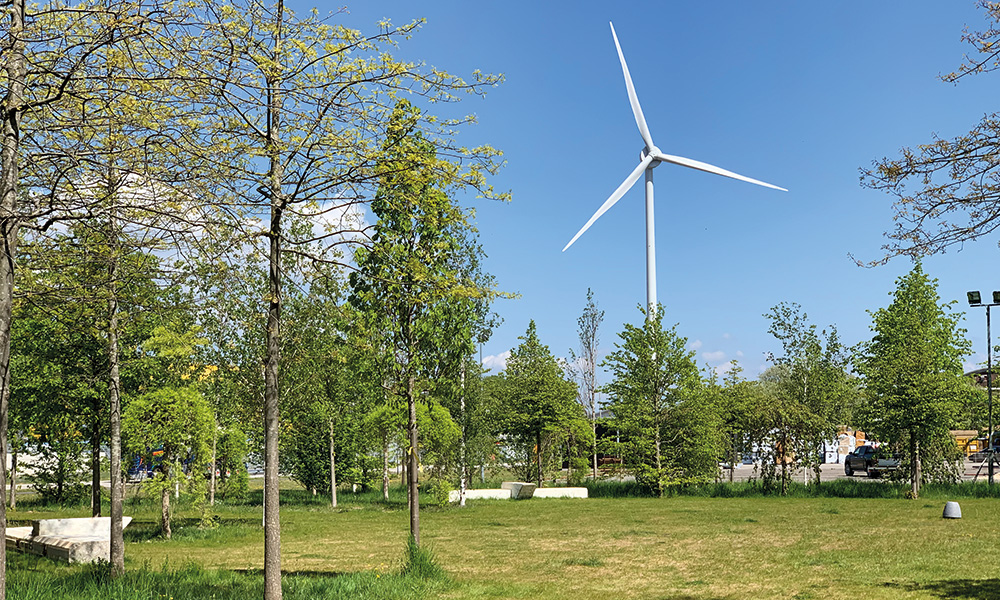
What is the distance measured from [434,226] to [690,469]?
82.3 feet

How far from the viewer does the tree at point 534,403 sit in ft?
117

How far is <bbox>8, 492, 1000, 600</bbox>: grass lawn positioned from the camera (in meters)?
11.8

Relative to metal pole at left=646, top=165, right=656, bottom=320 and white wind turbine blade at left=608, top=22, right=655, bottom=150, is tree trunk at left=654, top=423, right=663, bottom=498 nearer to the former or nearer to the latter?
metal pole at left=646, top=165, right=656, bottom=320

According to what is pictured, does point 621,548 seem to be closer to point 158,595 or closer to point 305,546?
point 305,546

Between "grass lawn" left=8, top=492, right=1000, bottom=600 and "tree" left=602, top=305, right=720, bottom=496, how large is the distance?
5.81 metres

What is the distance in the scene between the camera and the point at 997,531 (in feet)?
57.4

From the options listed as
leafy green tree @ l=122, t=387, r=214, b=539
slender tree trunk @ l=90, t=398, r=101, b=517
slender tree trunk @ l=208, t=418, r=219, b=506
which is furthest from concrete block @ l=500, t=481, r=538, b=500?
slender tree trunk @ l=90, t=398, r=101, b=517

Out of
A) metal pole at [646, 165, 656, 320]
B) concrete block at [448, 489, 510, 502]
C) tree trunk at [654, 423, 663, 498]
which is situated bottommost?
concrete block at [448, 489, 510, 502]

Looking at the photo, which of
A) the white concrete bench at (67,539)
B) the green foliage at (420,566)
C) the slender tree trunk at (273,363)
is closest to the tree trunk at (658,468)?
the white concrete bench at (67,539)

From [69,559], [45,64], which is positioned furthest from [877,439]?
[45,64]

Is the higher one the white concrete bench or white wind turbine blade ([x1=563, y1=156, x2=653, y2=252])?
white wind turbine blade ([x1=563, y1=156, x2=653, y2=252])

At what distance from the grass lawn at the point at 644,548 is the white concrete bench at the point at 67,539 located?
46 centimetres

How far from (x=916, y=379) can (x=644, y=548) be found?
683 inches

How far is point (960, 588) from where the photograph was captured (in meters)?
11.0
